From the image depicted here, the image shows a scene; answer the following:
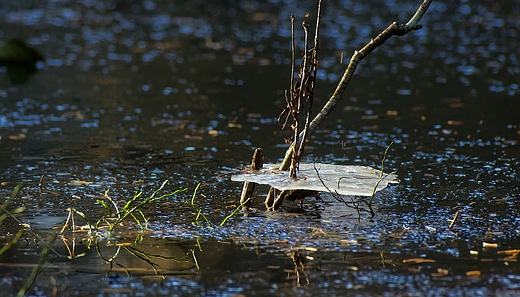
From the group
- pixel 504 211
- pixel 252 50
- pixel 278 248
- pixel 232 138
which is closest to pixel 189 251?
pixel 278 248

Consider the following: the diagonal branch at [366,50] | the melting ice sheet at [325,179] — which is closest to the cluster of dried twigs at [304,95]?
the diagonal branch at [366,50]

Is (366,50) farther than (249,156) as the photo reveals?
No

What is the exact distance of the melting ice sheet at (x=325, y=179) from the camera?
5.62m

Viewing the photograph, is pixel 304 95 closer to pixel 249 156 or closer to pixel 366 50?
pixel 366 50

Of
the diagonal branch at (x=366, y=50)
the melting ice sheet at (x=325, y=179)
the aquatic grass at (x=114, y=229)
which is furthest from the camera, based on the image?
the diagonal branch at (x=366, y=50)

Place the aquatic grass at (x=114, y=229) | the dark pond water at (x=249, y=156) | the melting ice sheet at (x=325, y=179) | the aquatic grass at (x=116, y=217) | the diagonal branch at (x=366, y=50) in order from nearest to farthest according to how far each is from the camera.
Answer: the dark pond water at (x=249, y=156) → the aquatic grass at (x=114, y=229) → the aquatic grass at (x=116, y=217) → the melting ice sheet at (x=325, y=179) → the diagonal branch at (x=366, y=50)

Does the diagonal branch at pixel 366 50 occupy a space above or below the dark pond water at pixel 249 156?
above

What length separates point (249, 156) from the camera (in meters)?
7.82

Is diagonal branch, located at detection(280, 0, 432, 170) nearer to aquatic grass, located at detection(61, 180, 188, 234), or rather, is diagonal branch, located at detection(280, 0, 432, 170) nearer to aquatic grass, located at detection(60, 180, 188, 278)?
aquatic grass, located at detection(61, 180, 188, 234)

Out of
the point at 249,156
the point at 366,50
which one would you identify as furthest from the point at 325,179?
the point at 249,156

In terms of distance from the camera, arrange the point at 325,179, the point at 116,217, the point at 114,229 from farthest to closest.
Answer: the point at 325,179 < the point at 116,217 < the point at 114,229

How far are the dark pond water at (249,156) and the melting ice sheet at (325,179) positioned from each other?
0.20 metres

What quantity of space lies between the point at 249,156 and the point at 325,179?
2.06 meters

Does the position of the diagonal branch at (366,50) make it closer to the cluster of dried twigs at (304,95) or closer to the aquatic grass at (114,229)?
the cluster of dried twigs at (304,95)
